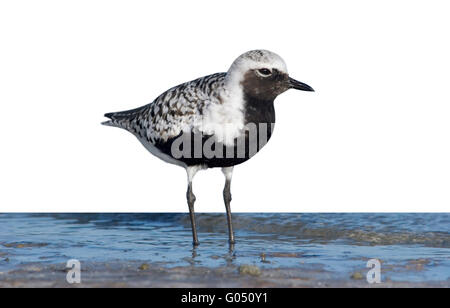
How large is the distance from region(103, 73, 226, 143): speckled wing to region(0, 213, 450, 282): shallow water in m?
1.73

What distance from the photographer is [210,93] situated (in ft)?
34.7

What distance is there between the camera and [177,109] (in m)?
10.8

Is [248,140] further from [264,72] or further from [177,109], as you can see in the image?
[177,109]

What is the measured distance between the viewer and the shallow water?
9141 millimetres

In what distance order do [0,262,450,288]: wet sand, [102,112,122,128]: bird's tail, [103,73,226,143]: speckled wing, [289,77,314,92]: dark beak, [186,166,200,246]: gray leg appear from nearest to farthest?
1. [0,262,450,288]: wet sand
2. [289,77,314,92]: dark beak
3. [103,73,226,143]: speckled wing
4. [186,166,200,246]: gray leg
5. [102,112,122,128]: bird's tail

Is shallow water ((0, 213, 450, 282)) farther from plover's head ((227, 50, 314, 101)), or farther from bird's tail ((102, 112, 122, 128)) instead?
plover's head ((227, 50, 314, 101))

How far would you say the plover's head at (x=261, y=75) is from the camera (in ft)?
33.8

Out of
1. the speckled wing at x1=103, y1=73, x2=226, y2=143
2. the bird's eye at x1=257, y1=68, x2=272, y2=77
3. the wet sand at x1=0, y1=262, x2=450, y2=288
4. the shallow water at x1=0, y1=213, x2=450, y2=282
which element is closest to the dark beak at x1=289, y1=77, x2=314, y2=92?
the bird's eye at x1=257, y1=68, x2=272, y2=77

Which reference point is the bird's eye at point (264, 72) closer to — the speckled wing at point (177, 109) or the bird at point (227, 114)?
the bird at point (227, 114)

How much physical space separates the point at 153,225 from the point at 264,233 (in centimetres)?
220

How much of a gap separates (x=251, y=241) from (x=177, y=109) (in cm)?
245

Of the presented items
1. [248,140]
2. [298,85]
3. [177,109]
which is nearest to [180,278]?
[248,140]

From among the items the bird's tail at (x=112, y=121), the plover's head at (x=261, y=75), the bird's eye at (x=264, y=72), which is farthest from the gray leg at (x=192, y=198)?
the bird's tail at (x=112, y=121)
